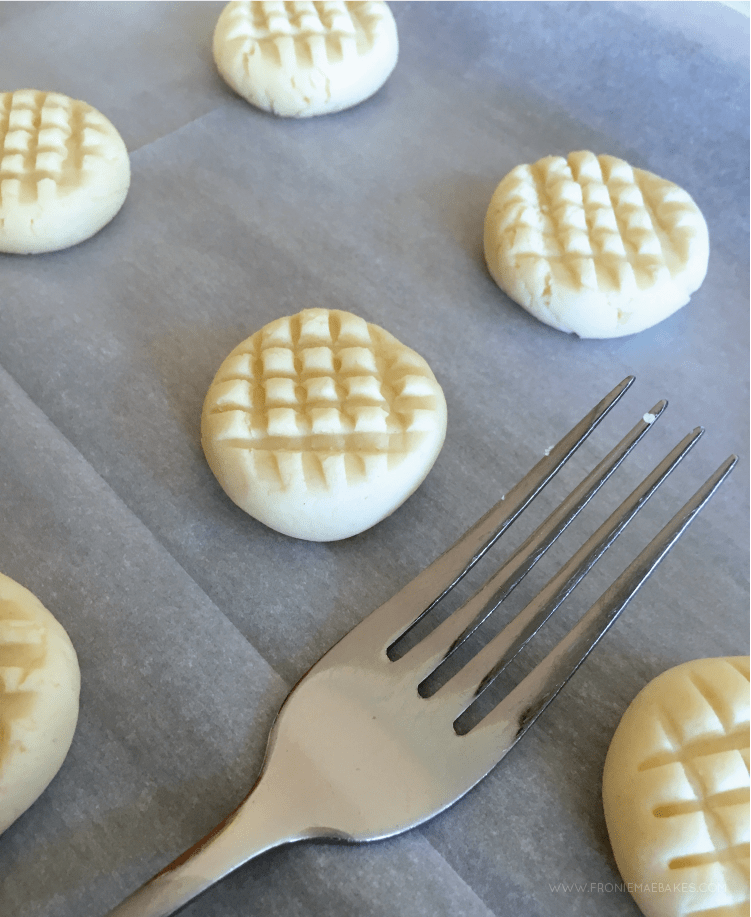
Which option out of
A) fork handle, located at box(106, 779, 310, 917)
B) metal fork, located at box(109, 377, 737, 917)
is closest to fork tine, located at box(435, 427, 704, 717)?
metal fork, located at box(109, 377, 737, 917)

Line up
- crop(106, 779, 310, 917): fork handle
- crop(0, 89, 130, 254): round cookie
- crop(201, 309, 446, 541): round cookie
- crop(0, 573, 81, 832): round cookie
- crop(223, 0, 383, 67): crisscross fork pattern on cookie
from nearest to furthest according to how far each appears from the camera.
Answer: crop(106, 779, 310, 917): fork handle, crop(0, 573, 81, 832): round cookie, crop(201, 309, 446, 541): round cookie, crop(0, 89, 130, 254): round cookie, crop(223, 0, 383, 67): crisscross fork pattern on cookie

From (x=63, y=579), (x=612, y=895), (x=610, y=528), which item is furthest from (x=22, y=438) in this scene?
(x=612, y=895)

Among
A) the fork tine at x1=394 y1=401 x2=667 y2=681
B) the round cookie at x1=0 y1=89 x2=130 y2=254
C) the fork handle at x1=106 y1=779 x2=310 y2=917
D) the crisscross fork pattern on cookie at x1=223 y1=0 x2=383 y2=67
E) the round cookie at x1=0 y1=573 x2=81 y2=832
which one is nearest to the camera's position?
the fork handle at x1=106 y1=779 x2=310 y2=917

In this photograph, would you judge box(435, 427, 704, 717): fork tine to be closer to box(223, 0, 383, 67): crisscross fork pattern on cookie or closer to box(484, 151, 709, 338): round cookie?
box(484, 151, 709, 338): round cookie

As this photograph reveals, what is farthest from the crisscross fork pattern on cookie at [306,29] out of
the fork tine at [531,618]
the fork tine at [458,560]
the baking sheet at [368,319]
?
the fork tine at [531,618]

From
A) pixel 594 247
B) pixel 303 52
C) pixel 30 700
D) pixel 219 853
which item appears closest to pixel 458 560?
pixel 219 853

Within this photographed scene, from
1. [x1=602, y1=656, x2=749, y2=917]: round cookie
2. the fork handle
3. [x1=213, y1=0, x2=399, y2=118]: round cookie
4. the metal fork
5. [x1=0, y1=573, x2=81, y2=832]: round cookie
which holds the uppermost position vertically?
[x1=213, y1=0, x2=399, y2=118]: round cookie

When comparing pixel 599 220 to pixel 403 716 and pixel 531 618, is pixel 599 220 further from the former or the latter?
pixel 403 716
